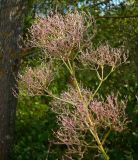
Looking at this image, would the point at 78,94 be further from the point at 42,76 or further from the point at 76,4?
the point at 76,4

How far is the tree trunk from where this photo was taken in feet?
24.7

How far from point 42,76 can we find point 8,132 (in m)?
2.56

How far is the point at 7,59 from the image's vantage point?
7.58m

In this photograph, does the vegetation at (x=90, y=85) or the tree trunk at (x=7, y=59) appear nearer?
the vegetation at (x=90, y=85)

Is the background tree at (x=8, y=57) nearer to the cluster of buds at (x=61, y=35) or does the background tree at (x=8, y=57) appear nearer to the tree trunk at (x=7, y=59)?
the tree trunk at (x=7, y=59)

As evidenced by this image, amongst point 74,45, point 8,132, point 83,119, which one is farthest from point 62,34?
point 8,132

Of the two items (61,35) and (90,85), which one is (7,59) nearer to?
(90,85)

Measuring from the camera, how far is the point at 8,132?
784cm

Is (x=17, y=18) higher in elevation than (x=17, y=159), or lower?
higher

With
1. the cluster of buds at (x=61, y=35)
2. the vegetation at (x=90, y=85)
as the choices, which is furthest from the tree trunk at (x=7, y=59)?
the cluster of buds at (x=61, y=35)

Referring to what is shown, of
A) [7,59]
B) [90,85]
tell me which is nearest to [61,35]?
[7,59]

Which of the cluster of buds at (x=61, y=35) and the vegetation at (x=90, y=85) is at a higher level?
the cluster of buds at (x=61, y=35)

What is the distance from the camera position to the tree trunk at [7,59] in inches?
297

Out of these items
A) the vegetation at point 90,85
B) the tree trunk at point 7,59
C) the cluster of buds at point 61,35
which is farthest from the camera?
the tree trunk at point 7,59
